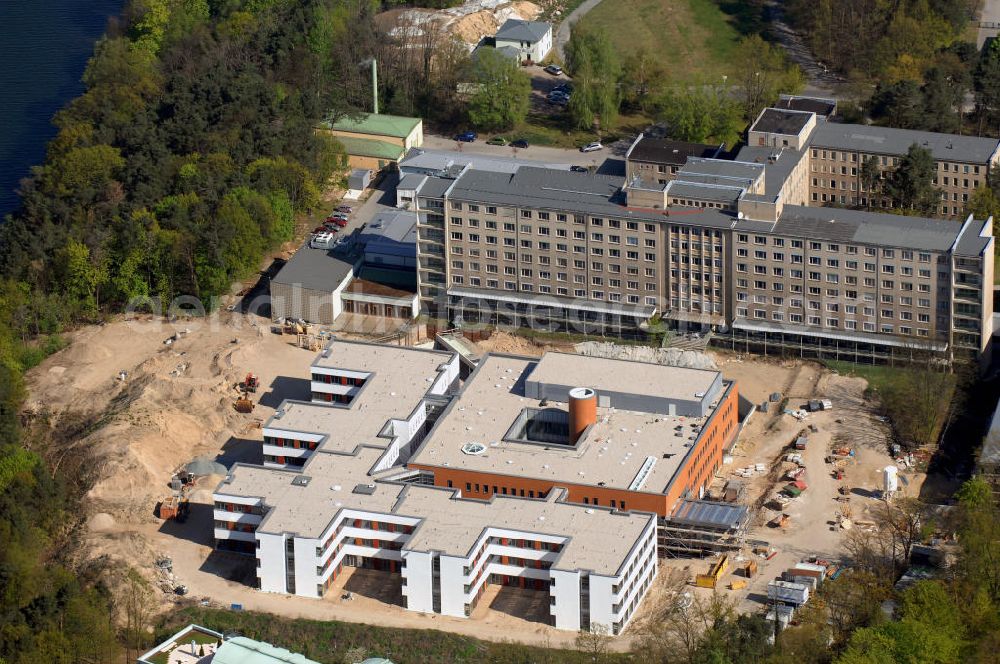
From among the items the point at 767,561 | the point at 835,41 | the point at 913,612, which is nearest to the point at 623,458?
the point at 767,561

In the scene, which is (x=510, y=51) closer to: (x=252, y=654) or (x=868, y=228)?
(x=868, y=228)

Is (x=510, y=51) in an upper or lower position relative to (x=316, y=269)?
upper

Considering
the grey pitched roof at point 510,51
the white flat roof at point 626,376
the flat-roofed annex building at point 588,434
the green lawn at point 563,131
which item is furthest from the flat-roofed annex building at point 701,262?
the grey pitched roof at point 510,51

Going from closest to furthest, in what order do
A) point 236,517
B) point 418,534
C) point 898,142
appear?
point 418,534 < point 236,517 < point 898,142

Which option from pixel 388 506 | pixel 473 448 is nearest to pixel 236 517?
pixel 388 506

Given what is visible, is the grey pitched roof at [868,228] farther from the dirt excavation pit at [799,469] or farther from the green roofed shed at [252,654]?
the green roofed shed at [252,654]

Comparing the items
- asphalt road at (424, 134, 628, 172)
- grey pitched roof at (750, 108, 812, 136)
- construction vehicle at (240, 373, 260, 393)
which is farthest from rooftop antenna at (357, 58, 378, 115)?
construction vehicle at (240, 373, 260, 393)
